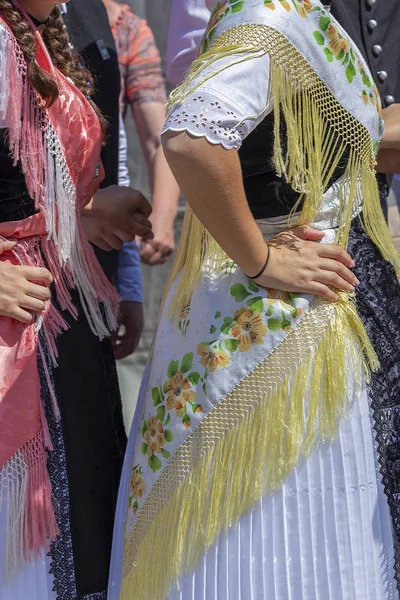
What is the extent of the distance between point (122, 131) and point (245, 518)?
170 centimetres

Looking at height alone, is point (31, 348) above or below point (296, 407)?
above

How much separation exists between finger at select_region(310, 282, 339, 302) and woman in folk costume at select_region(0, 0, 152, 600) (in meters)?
0.49

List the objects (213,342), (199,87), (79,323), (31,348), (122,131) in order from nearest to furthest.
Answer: (199,87) < (213,342) < (31,348) < (79,323) < (122,131)

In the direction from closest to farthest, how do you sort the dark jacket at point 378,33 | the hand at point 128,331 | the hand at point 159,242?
the dark jacket at point 378,33 → the hand at point 128,331 → the hand at point 159,242

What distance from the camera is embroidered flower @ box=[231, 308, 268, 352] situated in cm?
145

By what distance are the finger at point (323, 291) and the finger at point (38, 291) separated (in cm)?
49

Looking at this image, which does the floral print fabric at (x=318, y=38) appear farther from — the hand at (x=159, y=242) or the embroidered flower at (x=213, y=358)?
the hand at (x=159, y=242)

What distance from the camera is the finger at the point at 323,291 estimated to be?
4.74 feet

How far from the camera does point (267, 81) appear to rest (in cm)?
140

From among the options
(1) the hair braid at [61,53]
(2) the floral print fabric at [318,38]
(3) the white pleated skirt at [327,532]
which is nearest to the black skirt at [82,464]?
(3) the white pleated skirt at [327,532]

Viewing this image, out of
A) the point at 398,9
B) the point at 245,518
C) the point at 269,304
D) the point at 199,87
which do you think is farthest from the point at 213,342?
the point at 398,9

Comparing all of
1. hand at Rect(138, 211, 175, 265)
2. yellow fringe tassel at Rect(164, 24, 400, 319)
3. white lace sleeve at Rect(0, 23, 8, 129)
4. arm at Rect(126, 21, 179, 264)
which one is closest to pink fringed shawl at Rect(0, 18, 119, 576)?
white lace sleeve at Rect(0, 23, 8, 129)

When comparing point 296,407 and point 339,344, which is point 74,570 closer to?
point 296,407

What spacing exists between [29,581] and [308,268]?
2.44ft
